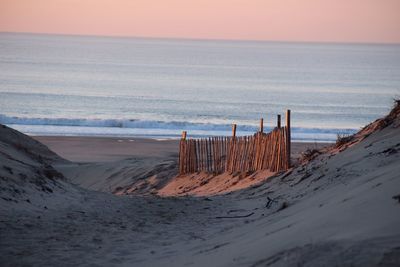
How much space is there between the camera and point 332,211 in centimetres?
569

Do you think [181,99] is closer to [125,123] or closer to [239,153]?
Answer: [125,123]

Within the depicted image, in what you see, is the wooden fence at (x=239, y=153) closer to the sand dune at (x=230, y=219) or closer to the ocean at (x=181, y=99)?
the sand dune at (x=230, y=219)

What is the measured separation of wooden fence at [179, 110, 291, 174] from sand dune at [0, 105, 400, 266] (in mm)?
570

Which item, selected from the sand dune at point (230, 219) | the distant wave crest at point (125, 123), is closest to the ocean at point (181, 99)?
the distant wave crest at point (125, 123)

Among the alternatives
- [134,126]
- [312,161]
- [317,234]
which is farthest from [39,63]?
[317,234]

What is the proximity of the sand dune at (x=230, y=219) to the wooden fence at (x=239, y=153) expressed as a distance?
0.57 metres

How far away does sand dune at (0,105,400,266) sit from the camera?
4.80 meters

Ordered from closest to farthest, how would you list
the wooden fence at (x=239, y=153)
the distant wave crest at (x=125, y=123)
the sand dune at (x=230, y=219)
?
1. the sand dune at (x=230, y=219)
2. the wooden fence at (x=239, y=153)
3. the distant wave crest at (x=125, y=123)

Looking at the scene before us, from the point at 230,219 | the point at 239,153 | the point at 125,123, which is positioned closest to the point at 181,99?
the point at 125,123

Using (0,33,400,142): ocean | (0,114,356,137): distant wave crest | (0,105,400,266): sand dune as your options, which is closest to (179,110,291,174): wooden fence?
(0,105,400,266): sand dune

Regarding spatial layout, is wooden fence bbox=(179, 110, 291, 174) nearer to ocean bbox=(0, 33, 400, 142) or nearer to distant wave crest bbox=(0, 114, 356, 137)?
ocean bbox=(0, 33, 400, 142)

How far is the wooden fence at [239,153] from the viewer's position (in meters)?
12.1

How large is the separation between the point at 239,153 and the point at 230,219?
4.98 m

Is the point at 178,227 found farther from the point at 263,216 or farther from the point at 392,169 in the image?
the point at 392,169
